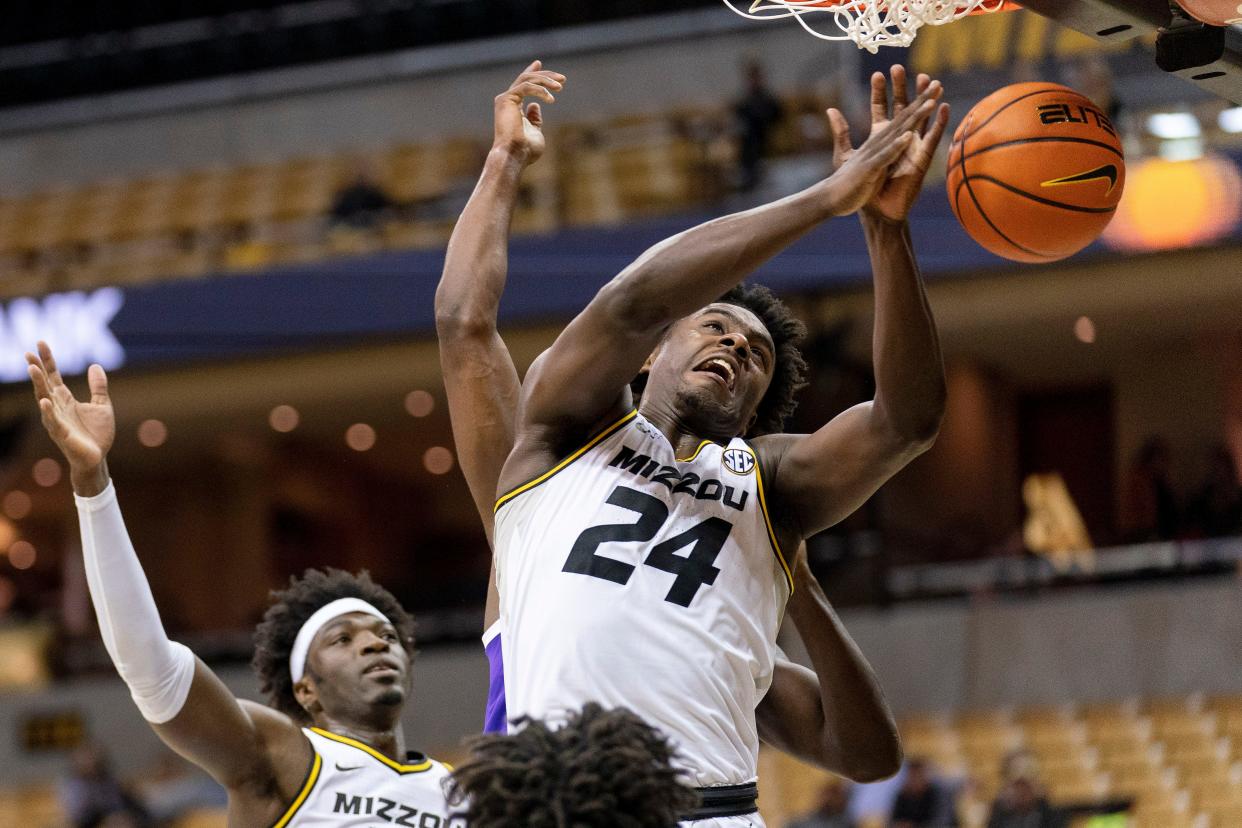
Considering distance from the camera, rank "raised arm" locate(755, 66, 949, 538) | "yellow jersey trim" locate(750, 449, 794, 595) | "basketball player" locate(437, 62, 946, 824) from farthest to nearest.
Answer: "basketball player" locate(437, 62, 946, 824), "yellow jersey trim" locate(750, 449, 794, 595), "raised arm" locate(755, 66, 949, 538)

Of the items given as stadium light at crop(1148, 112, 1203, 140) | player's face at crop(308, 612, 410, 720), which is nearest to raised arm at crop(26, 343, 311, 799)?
player's face at crop(308, 612, 410, 720)

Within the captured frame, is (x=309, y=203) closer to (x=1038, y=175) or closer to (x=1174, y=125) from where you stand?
(x=1174, y=125)

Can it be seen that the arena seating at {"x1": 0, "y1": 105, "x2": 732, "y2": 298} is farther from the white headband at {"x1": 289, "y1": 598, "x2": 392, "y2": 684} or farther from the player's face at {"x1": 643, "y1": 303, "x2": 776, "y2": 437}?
the player's face at {"x1": 643, "y1": 303, "x2": 776, "y2": 437}

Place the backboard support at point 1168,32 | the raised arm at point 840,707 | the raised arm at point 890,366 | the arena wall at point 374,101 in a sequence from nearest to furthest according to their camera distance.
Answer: the raised arm at point 890,366 < the backboard support at point 1168,32 < the raised arm at point 840,707 < the arena wall at point 374,101

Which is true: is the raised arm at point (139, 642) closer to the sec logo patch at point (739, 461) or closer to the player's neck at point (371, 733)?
the player's neck at point (371, 733)

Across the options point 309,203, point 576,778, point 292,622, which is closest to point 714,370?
point 576,778

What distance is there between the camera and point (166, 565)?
19.8 meters

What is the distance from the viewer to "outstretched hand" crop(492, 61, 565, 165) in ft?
12.6

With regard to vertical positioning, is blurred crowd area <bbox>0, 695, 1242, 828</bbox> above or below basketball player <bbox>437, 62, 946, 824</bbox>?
below

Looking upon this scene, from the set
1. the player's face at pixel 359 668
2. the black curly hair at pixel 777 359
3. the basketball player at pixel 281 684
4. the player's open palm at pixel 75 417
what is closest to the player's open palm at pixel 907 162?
the black curly hair at pixel 777 359

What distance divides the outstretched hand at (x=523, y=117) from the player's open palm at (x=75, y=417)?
108cm

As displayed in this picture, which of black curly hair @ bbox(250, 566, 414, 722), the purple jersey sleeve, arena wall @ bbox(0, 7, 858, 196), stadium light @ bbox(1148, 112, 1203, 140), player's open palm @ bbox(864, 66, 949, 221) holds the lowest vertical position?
black curly hair @ bbox(250, 566, 414, 722)

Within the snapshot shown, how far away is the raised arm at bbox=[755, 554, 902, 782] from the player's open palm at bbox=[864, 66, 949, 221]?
0.91 meters

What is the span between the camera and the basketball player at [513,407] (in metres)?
3.64
